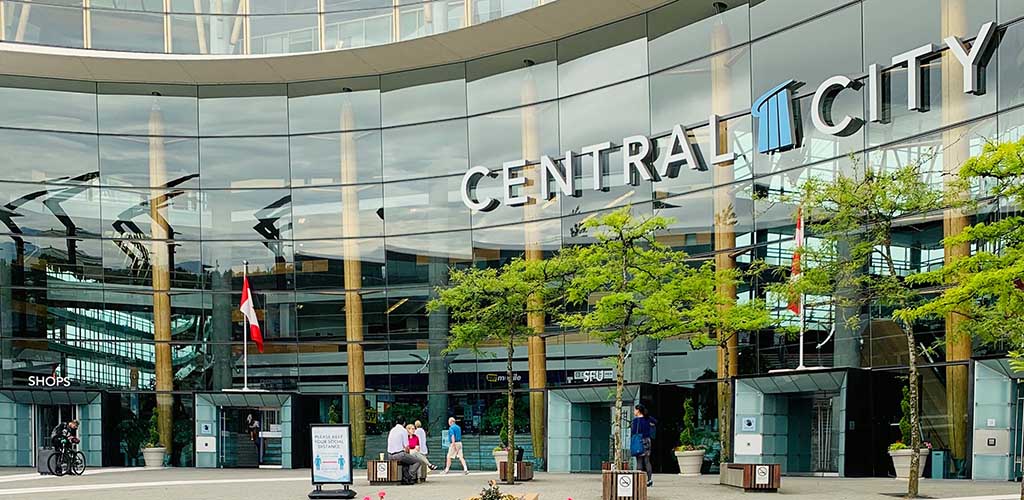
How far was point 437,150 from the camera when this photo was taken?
3947 centimetres

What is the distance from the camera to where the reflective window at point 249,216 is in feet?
134

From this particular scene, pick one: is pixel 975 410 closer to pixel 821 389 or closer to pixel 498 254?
pixel 821 389

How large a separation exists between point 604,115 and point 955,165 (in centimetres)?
1197

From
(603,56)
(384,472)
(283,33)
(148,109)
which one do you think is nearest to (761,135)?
(603,56)

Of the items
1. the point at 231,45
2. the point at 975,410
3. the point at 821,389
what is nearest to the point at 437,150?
the point at 231,45

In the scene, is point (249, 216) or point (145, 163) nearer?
point (249, 216)

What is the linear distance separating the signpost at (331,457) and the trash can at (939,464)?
1265 cm

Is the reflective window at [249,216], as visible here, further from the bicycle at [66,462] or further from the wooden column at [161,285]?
the bicycle at [66,462]

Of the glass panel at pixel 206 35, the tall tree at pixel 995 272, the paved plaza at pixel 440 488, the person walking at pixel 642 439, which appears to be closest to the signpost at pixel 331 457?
the paved plaza at pixel 440 488

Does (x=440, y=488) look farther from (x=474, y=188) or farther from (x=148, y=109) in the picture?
(x=148, y=109)

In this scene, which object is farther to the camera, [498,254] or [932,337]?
[498,254]

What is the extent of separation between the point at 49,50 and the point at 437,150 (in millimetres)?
12873

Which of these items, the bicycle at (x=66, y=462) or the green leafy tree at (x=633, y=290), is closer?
the green leafy tree at (x=633, y=290)

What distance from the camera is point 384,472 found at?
2717cm
